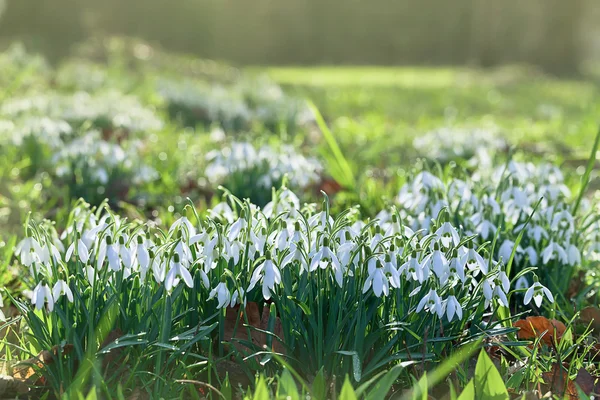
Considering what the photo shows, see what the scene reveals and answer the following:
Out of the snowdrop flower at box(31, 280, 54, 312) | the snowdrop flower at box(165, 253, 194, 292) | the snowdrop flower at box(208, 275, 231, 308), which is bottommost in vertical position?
the snowdrop flower at box(208, 275, 231, 308)

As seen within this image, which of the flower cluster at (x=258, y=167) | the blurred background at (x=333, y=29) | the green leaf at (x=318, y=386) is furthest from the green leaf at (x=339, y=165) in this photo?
the blurred background at (x=333, y=29)

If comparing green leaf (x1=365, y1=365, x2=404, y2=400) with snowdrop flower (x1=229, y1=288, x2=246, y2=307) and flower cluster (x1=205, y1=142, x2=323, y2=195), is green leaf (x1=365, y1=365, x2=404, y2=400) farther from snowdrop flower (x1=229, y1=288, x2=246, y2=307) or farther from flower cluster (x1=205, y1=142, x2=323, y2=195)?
flower cluster (x1=205, y1=142, x2=323, y2=195)

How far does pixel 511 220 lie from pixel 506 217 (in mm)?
48

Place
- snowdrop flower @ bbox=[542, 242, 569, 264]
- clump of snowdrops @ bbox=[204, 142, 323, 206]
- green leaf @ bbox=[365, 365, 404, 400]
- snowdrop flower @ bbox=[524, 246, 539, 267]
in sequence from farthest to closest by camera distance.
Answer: clump of snowdrops @ bbox=[204, 142, 323, 206], snowdrop flower @ bbox=[524, 246, 539, 267], snowdrop flower @ bbox=[542, 242, 569, 264], green leaf @ bbox=[365, 365, 404, 400]

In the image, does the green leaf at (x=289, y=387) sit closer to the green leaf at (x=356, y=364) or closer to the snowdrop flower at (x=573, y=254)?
the green leaf at (x=356, y=364)

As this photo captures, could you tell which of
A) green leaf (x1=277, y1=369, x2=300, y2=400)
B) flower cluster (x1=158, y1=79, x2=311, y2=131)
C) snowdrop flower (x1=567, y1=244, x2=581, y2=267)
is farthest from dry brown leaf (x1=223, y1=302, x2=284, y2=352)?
flower cluster (x1=158, y1=79, x2=311, y2=131)

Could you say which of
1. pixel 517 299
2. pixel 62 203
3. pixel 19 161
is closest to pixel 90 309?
pixel 517 299

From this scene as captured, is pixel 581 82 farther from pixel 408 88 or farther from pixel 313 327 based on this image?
pixel 313 327

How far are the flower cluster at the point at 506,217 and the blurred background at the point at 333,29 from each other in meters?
11.8

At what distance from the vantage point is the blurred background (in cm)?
Answer: 1580

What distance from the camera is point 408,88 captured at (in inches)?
560

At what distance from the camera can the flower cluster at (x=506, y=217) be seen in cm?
250

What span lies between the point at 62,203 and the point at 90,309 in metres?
2.15

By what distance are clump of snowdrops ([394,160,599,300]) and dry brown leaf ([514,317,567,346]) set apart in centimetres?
29
